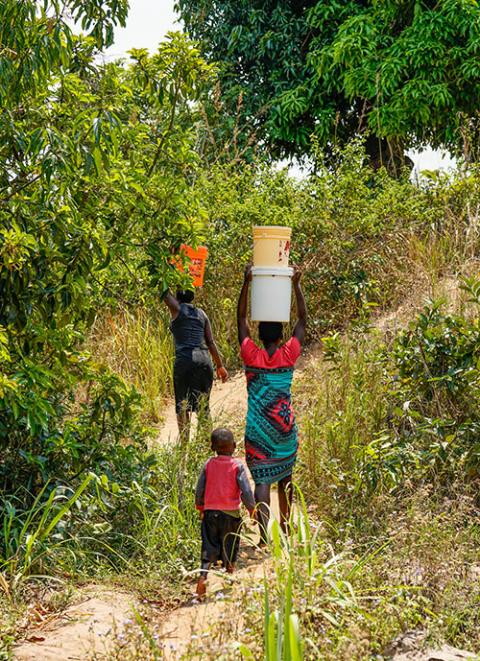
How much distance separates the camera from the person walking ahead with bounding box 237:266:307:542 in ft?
17.8

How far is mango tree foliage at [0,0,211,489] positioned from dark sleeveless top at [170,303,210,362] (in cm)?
140

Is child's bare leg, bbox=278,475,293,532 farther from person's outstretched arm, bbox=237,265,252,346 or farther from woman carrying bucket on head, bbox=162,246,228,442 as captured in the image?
woman carrying bucket on head, bbox=162,246,228,442

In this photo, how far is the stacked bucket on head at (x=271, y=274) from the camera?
528 centimetres

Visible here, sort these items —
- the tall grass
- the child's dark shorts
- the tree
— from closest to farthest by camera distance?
the child's dark shorts
the tall grass
the tree

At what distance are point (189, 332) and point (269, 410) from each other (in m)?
2.10

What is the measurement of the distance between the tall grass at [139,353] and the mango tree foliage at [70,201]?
10.4 feet

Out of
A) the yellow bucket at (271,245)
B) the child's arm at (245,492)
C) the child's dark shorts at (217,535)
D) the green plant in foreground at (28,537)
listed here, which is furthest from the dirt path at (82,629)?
the yellow bucket at (271,245)

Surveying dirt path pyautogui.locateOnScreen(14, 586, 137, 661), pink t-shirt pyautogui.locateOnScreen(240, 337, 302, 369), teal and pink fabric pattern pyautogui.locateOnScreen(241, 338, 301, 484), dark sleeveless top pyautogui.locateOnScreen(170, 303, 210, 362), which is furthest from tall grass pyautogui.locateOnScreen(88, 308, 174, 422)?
dirt path pyautogui.locateOnScreen(14, 586, 137, 661)

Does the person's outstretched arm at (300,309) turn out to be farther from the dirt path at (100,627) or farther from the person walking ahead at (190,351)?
the person walking ahead at (190,351)

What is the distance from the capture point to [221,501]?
5055 mm

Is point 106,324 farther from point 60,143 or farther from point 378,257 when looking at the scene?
point 60,143

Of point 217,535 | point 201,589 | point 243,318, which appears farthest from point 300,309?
point 201,589

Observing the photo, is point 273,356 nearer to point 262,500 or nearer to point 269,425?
point 269,425

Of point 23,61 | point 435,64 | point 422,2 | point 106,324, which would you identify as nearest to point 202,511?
point 23,61
